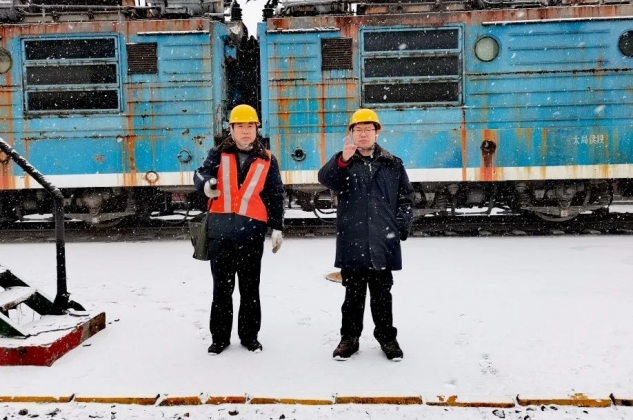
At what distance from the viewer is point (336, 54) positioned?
9.16 m

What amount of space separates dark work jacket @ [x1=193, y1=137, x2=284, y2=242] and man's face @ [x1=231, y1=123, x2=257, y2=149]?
0.07 metres

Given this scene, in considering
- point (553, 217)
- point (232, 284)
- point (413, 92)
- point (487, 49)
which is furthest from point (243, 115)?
point (553, 217)

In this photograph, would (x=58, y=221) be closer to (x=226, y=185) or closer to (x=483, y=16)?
(x=226, y=185)

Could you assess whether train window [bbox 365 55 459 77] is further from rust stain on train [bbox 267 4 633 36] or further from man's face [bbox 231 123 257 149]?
man's face [bbox 231 123 257 149]

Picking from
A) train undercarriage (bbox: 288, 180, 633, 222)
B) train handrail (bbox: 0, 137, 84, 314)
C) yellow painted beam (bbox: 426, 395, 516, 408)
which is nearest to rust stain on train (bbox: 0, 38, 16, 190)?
train undercarriage (bbox: 288, 180, 633, 222)

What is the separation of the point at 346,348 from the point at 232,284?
925 millimetres

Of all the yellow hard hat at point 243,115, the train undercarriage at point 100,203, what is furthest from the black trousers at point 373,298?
the train undercarriage at point 100,203

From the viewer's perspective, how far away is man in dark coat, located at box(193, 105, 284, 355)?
4.20 m

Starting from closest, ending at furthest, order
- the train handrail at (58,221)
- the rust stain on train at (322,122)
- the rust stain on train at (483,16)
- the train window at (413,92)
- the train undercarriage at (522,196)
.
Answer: the train handrail at (58,221)
the rust stain on train at (483,16)
the train window at (413,92)
the rust stain on train at (322,122)
the train undercarriage at (522,196)

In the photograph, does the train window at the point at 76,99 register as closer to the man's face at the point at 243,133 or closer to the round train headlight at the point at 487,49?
the round train headlight at the point at 487,49

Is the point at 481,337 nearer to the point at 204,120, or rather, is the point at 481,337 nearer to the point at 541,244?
the point at 541,244

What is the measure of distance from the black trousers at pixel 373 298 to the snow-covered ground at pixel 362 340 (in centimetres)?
19

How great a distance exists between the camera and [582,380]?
12.1ft

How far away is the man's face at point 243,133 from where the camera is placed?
4195mm
